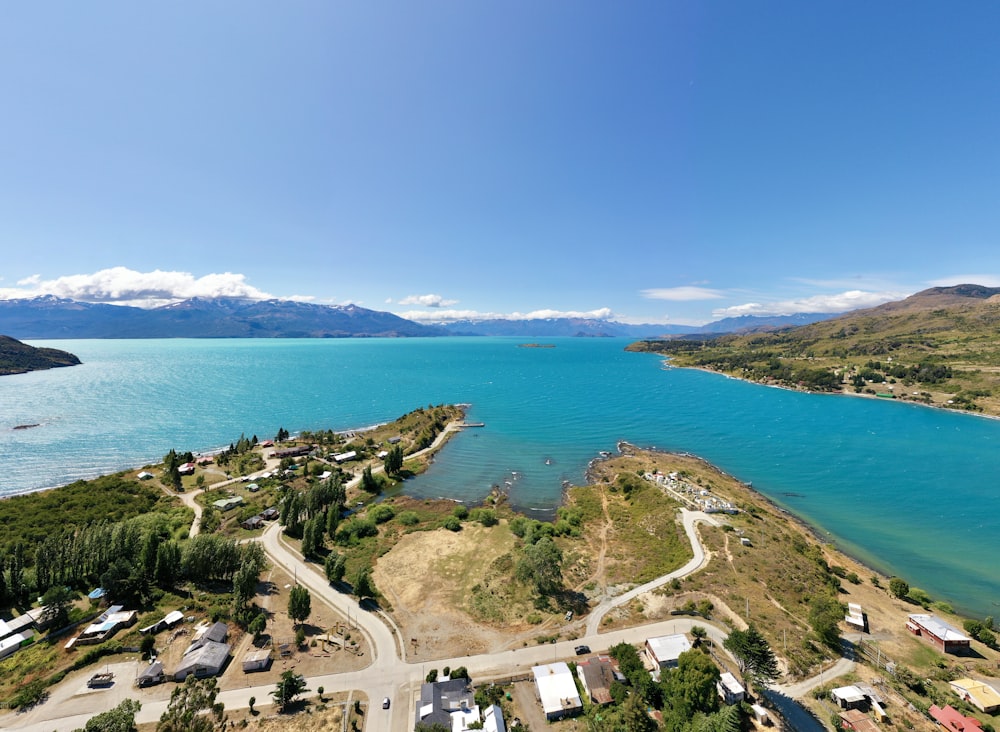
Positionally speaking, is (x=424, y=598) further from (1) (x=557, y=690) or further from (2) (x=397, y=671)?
(1) (x=557, y=690)

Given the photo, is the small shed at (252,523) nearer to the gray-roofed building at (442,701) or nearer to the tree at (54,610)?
the tree at (54,610)

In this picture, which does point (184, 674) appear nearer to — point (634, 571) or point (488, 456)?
point (634, 571)

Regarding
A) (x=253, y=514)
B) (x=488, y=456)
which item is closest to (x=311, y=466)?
(x=253, y=514)

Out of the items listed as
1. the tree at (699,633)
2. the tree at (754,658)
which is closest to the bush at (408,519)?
the tree at (699,633)

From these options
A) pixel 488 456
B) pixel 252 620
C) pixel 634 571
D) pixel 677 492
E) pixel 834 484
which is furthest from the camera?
pixel 488 456

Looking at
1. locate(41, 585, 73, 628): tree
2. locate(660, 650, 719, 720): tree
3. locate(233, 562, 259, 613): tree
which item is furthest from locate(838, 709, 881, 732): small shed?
locate(41, 585, 73, 628): tree

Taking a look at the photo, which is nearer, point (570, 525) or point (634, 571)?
point (634, 571)
